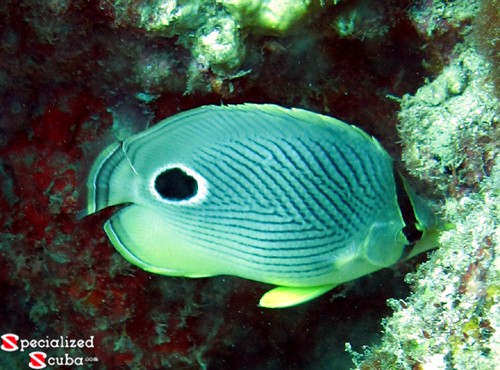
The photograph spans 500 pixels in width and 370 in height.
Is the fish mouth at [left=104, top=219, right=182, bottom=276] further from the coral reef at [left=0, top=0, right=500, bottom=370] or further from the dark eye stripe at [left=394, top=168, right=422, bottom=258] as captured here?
the dark eye stripe at [left=394, top=168, right=422, bottom=258]

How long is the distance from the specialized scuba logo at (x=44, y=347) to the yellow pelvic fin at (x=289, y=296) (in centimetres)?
216

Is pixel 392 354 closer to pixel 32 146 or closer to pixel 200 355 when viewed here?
pixel 200 355

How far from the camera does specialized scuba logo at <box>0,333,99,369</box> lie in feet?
12.2

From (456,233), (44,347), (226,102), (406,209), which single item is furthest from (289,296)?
(44,347)

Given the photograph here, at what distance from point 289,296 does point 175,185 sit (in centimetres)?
73

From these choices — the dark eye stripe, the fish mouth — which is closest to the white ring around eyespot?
the fish mouth

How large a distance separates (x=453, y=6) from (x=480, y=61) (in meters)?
0.36

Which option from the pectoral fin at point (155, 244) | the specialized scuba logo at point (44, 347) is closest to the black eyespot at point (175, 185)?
the pectoral fin at point (155, 244)

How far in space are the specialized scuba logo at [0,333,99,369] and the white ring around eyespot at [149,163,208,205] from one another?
2.22 meters

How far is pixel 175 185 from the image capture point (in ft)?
6.55

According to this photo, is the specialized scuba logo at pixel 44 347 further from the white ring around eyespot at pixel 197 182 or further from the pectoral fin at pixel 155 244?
the white ring around eyespot at pixel 197 182

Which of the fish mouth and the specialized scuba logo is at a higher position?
the fish mouth

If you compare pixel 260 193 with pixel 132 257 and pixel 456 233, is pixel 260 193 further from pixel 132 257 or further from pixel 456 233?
pixel 456 233

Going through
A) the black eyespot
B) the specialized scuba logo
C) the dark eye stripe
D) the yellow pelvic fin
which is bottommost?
the specialized scuba logo
